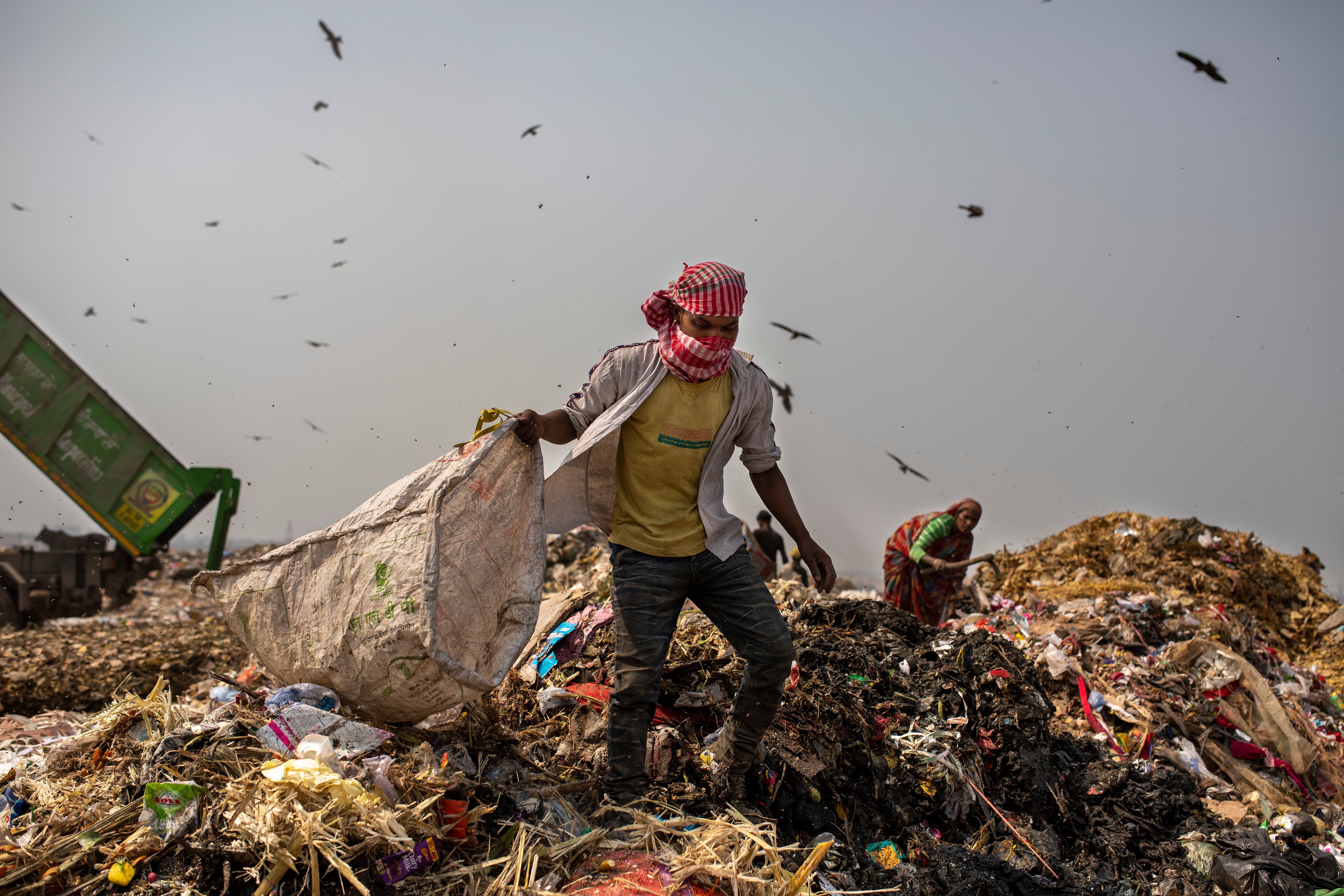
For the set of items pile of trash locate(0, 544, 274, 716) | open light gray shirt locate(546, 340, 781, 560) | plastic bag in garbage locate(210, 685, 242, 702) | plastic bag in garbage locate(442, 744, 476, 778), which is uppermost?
open light gray shirt locate(546, 340, 781, 560)

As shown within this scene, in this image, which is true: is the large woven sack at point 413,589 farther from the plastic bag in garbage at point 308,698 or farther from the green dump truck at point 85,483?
the green dump truck at point 85,483

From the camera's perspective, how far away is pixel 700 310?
9.35ft

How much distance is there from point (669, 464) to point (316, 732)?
1.48m

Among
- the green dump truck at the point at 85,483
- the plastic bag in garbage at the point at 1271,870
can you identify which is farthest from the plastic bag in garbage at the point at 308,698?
the green dump truck at the point at 85,483

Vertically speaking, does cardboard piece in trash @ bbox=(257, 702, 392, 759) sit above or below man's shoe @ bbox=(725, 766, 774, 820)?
above

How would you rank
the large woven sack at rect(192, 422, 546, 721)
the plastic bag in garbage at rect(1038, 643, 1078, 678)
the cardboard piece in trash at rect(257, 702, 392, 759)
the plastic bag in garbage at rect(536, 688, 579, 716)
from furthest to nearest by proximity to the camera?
the plastic bag in garbage at rect(1038, 643, 1078, 678), the plastic bag in garbage at rect(536, 688, 579, 716), the large woven sack at rect(192, 422, 546, 721), the cardboard piece in trash at rect(257, 702, 392, 759)

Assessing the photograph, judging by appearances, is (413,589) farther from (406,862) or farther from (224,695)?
(224,695)

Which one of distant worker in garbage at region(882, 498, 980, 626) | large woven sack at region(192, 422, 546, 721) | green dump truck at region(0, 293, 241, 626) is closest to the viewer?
large woven sack at region(192, 422, 546, 721)

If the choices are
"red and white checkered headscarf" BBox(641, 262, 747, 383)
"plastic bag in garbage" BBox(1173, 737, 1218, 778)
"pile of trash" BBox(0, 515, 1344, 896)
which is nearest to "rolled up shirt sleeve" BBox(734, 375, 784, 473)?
"red and white checkered headscarf" BBox(641, 262, 747, 383)

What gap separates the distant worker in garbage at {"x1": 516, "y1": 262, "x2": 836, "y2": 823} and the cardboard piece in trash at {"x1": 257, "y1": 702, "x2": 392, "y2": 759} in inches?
32.5

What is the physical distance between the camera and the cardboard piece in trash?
2555mm

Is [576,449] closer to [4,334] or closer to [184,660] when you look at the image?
[184,660]

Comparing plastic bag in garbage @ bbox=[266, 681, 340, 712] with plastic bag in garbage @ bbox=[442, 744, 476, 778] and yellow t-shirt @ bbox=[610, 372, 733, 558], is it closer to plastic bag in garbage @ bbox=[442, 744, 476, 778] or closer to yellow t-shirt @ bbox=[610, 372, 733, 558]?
plastic bag in garbage @ bbox=[442, 744, 476, 778]

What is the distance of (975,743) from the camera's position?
Result: 12.8ft
